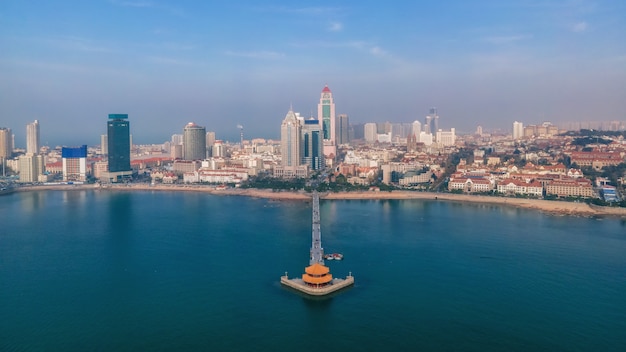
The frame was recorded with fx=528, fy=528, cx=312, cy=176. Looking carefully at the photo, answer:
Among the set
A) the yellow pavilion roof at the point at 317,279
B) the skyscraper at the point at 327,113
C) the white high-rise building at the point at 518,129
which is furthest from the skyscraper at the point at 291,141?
the white high-rise building at the point at 518,129

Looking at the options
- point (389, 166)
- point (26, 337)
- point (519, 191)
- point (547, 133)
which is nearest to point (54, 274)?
point (26, 337)

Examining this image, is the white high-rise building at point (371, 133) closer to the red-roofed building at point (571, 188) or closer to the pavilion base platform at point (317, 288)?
the red-roofed building at point (571, 188)

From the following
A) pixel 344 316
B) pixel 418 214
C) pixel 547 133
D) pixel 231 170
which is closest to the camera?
pixel 344 316

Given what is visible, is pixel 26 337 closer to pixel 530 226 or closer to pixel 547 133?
pixel 530 226

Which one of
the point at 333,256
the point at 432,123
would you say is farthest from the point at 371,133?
the point at 333,256

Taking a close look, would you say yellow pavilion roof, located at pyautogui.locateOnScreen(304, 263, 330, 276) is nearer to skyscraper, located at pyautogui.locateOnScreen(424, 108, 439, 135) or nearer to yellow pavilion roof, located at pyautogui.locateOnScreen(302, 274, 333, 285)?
yellow pavilion roof, located at pyautogui.locateOnScreen(302, 274, 333, 285)

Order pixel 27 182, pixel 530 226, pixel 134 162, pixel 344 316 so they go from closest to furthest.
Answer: pixel 344 316
pixel 530 226
pixel 27 182
pixel 134 162

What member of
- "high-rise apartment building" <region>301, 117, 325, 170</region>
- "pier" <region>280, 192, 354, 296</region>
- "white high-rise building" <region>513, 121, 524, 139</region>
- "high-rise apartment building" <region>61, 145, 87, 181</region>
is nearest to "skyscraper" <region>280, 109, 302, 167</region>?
"high-rise apartment building" <region>301, 117, 325, 170</region>
